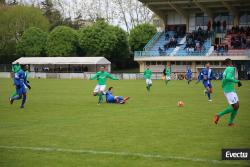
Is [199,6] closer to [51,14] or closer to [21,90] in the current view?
[21,90]

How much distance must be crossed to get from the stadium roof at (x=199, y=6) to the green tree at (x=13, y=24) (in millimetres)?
30378

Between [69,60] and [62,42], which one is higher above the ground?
[62,42]

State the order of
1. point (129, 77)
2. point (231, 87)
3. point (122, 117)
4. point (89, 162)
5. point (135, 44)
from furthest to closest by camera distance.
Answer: point (135, 44) → point (129, 77) → point (122, 117) → point (231, 87) → point (89, 162)

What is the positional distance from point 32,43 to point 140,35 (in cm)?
1910

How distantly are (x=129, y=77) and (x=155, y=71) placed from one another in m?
3.65

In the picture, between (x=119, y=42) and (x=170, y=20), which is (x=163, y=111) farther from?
(x=119, y=42)

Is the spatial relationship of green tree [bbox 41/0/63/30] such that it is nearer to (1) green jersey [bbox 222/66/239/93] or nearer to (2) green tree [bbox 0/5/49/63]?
(2) green tree [bbox 0/5/49/63]

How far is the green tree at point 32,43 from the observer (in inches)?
3250

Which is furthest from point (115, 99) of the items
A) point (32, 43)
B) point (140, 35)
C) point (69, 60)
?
point (32, 43)

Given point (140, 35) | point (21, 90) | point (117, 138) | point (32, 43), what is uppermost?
point (140, 35)

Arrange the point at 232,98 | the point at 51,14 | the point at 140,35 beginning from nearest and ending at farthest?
the point at 232,98 → the point at 140,35 → the point at 51,14

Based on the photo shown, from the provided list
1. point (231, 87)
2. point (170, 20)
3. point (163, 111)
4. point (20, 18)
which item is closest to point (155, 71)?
point (170, 20)

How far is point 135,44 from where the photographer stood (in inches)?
3105

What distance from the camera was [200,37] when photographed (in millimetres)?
64562
